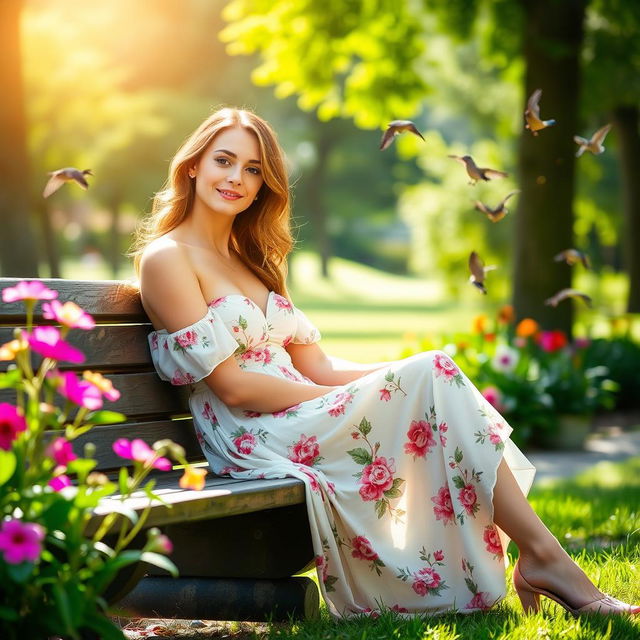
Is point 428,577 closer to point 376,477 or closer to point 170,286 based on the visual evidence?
point 376,477

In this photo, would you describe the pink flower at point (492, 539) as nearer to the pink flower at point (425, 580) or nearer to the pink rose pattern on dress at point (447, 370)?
the pink flower at point (425, 580)

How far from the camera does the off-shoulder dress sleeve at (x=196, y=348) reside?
3506 mm

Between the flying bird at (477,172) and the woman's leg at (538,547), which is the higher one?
the flying bird at (477,172)

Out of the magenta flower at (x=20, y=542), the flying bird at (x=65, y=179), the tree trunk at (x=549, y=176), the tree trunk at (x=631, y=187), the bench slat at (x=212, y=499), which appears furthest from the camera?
the tree trunk at (x=631, y=187)

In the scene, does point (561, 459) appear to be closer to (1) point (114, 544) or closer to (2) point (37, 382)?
(1) point (114, 544)

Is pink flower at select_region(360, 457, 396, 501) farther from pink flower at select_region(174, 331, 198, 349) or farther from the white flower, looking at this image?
the white flower

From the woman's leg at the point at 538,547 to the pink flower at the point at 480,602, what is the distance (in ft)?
0.54

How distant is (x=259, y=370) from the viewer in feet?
12.1

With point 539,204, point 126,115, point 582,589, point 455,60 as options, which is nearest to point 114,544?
point 582,589

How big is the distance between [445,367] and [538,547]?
0.61 m

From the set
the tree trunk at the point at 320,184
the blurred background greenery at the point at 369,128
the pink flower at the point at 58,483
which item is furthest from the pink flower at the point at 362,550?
the tree trunk at the point at 320,184

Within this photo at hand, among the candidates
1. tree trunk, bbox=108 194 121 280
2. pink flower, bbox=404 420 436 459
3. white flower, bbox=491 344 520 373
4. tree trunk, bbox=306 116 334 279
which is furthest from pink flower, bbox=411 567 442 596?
tree trunk, bbox=306 116 334 279

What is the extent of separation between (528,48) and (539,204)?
152 centimetres

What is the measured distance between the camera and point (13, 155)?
976cm
